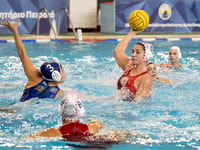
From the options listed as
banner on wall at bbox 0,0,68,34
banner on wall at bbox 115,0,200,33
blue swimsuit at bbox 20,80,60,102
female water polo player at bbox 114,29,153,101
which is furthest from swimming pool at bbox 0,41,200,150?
banner on wall at bbox 115,0,200,33

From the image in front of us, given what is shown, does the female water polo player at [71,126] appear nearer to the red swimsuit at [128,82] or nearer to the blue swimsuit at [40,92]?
the blue swimsuit at [40,92]

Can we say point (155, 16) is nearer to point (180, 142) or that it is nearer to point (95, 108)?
point (95, 108)

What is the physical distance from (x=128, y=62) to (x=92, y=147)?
203cm

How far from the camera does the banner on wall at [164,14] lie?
15344mm

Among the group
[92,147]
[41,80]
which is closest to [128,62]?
[41,80]

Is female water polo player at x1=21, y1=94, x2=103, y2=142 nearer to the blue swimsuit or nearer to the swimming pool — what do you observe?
the swimming pool

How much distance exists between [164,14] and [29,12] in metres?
5.44

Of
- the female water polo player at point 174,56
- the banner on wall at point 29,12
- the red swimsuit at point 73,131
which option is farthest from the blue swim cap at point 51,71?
the banner on wall at point 29,12

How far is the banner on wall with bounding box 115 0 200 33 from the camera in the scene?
15344 millimetres

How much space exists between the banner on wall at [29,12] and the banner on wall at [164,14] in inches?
92.3

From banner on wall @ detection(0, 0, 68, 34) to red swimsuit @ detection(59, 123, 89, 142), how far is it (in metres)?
11.4

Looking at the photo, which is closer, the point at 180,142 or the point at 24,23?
the point at 180,142

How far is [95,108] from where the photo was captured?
5.19m

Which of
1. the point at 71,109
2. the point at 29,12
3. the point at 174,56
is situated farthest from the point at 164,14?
the point at 71,109
